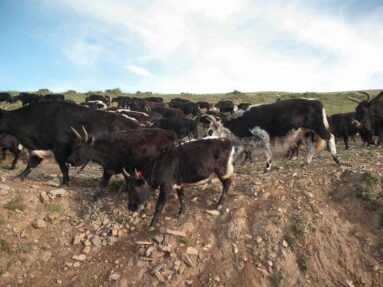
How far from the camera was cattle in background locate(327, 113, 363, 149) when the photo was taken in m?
17.7

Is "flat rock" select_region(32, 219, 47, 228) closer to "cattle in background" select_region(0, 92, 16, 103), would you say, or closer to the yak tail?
the yak tail

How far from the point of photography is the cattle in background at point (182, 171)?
304 inches

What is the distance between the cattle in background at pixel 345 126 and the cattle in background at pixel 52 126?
38.6ft

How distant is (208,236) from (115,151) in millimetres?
2728

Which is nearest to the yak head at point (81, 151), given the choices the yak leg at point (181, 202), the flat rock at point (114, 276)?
the yak leg at point (181, 202)

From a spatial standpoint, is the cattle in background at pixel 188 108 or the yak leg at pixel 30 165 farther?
the cattle in background at pixel 188 108

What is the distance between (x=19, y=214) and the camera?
754cm

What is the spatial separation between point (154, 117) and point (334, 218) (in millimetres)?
12849

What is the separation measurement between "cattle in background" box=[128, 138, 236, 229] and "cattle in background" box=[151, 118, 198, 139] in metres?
8.16

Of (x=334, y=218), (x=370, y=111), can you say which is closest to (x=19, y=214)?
(x=334, y=218)

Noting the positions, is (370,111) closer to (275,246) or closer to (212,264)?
(275,246)

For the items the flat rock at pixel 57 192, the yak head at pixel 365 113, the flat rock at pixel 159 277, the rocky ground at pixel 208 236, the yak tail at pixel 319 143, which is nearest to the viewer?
the flat rock at pixel 159 277

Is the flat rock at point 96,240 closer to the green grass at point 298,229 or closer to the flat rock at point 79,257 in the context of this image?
the flat rock at point 79,257

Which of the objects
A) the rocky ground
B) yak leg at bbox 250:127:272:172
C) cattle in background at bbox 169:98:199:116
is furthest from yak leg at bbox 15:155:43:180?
cattle in background at bbox 169:98:199:116
